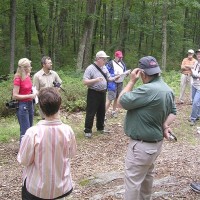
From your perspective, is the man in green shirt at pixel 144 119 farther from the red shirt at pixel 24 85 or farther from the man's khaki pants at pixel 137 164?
the red shirt at pixel 24 85

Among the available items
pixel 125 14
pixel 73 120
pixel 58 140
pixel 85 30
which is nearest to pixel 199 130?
pixel 73 120

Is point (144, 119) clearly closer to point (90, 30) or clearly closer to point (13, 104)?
point (13, 104)

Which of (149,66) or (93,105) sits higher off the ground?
(149,66)

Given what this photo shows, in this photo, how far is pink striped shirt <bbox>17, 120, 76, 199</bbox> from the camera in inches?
115

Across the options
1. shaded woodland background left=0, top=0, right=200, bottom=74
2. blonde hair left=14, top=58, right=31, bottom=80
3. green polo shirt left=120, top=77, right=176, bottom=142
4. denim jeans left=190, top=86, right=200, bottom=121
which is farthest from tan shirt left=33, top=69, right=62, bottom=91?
shaded woodland background left=0, top=0, right=200, bottom=74

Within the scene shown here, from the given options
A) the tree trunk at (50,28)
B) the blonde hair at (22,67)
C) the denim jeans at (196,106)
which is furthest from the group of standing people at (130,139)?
the tree trunk at (50,28)

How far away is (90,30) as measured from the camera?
761 inches

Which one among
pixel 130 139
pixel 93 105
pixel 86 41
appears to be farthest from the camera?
pixel 86 41

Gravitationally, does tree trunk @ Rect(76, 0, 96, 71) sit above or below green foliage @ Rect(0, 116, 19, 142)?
above

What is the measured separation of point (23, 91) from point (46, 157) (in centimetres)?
346

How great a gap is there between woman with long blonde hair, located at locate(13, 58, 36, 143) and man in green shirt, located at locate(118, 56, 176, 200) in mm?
2811

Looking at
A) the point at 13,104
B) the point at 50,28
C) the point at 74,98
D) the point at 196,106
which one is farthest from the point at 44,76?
the point at 50,28

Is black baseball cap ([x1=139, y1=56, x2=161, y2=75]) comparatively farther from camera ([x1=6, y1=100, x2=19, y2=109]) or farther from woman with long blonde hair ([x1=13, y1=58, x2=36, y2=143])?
camera ([x1=6, y1=100, x2=19, y2=109])

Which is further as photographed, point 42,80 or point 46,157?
point 42,80
